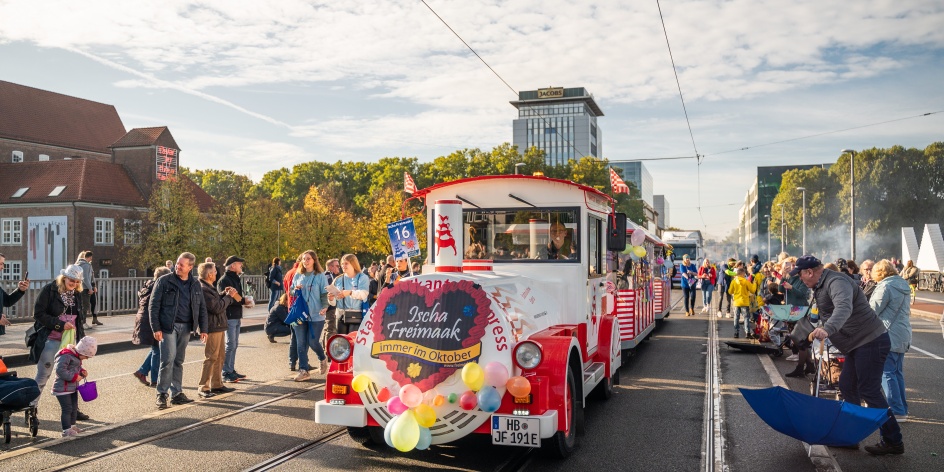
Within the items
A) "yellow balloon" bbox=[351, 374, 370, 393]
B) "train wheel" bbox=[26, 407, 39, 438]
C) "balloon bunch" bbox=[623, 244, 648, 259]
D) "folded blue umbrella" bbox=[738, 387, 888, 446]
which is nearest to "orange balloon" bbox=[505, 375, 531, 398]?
"yellow balloon" bbox=[351, 374, 370, 393]

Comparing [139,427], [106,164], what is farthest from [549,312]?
[106,164]

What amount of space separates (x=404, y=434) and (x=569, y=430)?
170cm

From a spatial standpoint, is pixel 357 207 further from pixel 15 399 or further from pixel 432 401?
pixel 432 401

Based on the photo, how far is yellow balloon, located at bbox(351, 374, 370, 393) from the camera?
20.3 ft

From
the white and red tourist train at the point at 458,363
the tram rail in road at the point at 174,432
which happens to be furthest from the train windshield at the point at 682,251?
the white and red tourist train at the point at 458,363

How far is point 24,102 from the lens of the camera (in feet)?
217

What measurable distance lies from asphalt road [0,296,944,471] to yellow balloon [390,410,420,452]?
2.46ft

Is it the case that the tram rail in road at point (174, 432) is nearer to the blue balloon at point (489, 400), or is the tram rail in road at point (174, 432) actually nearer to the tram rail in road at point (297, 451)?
the tram rail in road at point (297, 451)

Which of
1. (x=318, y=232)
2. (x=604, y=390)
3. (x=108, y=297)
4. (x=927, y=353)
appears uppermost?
(x=318, y=232)

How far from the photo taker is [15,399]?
716cm

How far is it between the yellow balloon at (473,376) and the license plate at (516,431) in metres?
0.28

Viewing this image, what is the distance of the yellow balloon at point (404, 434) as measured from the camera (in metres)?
5.76

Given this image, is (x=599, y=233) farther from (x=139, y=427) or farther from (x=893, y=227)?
(x=893, y=227)

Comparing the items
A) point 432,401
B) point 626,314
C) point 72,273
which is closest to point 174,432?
point 72,273
